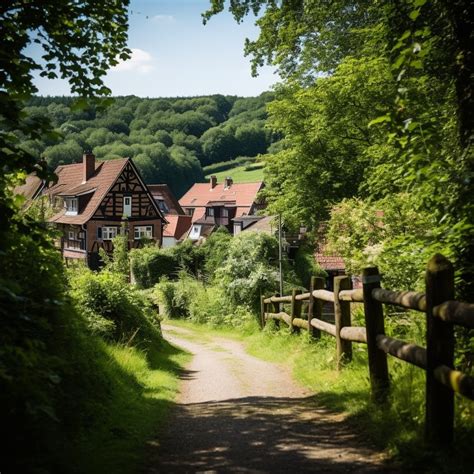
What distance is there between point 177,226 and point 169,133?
7270 centimetres

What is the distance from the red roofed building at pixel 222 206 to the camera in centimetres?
6583

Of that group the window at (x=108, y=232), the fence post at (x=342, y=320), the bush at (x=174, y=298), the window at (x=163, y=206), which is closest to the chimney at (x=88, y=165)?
the window at (x=108, y=232)

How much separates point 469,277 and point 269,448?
2.66m

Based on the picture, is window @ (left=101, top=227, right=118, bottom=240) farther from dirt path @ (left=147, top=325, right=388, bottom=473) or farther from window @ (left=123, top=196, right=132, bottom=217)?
dirt path @ (left=147, top=325, right=388, bottom=473)

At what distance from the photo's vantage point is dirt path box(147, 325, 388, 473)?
14.6 feet

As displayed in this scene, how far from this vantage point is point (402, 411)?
16.6 feet

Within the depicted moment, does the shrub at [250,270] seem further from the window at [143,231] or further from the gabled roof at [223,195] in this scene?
the gabled roof at [223,195]

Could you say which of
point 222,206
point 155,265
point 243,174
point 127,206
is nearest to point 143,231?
point 127,206

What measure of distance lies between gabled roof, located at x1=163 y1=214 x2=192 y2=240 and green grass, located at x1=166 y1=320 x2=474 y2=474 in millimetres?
61149

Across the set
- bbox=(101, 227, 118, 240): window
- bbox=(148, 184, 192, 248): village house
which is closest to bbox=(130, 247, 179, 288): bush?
bbox=(101, 227, 118, 240): window

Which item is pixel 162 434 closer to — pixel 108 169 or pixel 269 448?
pixel 269 448

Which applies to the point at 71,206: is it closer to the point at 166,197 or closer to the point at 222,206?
the point at 222,206

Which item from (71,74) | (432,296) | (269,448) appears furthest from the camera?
(71,74)

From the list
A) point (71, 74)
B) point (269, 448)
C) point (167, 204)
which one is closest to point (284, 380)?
point (269, 448)
